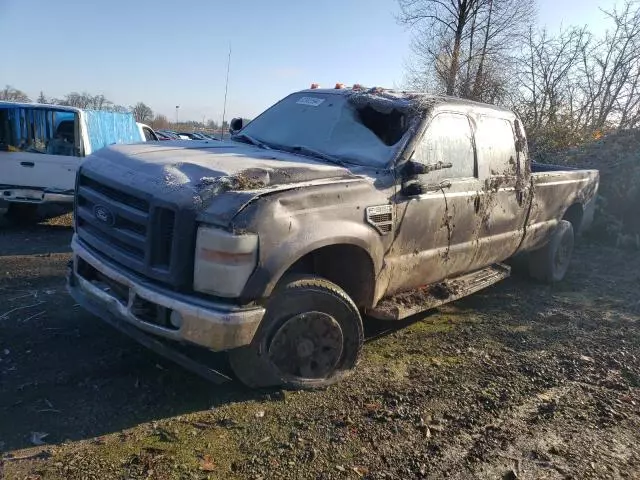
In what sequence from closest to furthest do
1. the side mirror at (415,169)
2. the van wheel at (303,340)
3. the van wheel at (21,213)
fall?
1. the van wheel at (303,340)
2. the side mirror at (415,169)
3. the van wheel at (21,213)

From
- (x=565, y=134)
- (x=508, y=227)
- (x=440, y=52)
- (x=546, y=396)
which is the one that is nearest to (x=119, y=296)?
(x=546, y=396)

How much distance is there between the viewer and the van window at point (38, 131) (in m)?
8.30

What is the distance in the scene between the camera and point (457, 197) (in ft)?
14.6

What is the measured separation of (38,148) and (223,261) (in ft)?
22.8

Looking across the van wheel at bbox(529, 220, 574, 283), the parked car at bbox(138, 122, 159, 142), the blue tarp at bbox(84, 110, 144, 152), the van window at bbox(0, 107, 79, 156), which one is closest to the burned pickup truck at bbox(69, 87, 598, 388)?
the van wheel at bbox(529, 220, 574, 283)

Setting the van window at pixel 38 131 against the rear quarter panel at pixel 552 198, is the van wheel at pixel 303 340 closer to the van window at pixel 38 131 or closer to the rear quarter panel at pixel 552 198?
the rear quarter panel at pixel 552 198

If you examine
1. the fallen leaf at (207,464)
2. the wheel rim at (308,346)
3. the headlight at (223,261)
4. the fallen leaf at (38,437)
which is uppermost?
the headlight at (223,261)

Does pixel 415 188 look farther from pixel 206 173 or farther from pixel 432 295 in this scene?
pixel 206 173

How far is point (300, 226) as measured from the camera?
3.15m

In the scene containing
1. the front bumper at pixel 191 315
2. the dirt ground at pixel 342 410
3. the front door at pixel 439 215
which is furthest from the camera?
the front door at pixel 439 215

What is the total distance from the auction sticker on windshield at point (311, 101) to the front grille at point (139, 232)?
6.79 feet

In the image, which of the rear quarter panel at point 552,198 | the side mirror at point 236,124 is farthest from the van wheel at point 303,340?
the rear quarter panel at point 552,198

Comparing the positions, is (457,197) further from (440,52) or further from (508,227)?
(440,52)

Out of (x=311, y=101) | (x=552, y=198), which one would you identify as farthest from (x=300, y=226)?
(x=552, y=198)
